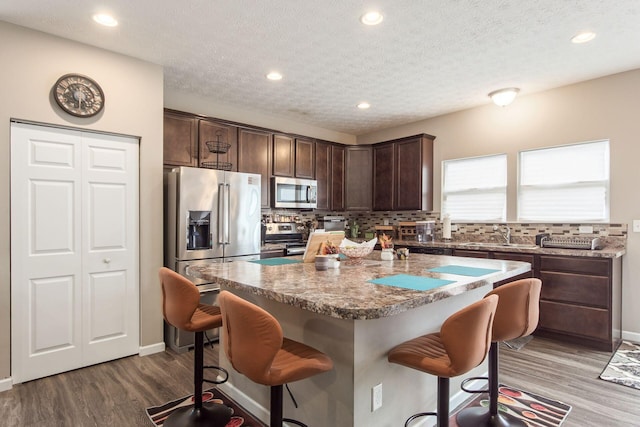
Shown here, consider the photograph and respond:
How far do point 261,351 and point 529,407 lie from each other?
200 cm

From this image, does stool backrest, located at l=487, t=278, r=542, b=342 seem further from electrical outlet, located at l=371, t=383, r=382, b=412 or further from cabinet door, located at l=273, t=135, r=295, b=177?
cabinet door, located at l=273, t=135, r=295, b=177

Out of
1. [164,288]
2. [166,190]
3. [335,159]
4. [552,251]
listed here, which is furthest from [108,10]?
[552,251]

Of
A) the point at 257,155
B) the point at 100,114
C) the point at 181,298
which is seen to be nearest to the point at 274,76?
the point at 257,155

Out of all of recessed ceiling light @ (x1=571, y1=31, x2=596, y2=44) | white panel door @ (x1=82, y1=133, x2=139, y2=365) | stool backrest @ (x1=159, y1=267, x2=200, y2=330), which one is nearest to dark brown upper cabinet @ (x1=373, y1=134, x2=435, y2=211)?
recessed ceiling light @ (x1=571, y1=31, x2=596, y2=44)

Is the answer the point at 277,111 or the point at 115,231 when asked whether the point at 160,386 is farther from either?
the point at 277,111

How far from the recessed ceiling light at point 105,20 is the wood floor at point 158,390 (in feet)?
8.77

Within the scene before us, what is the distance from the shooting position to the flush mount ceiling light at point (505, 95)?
398 cm

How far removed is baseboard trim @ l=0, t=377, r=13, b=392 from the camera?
8.46 feet

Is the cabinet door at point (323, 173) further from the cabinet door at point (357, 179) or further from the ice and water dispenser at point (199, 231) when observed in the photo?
the ice and water dispenser at point (199, 231)

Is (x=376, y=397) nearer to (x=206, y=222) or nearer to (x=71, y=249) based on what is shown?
(x=206, y=222)

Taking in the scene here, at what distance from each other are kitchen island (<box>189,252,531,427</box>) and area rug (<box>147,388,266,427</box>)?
0.06m

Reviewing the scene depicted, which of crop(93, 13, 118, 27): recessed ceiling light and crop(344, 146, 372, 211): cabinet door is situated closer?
crop(93, 13, 118, 27): recessed ceiling light

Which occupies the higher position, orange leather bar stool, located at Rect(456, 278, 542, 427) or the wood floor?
orange leather bar stool, located at Rect(456, 278, 542, 427)

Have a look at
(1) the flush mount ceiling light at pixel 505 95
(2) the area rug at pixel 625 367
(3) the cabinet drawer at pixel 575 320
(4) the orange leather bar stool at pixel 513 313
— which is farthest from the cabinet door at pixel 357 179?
(4) the orange leather bar stool at pixel 513 313
